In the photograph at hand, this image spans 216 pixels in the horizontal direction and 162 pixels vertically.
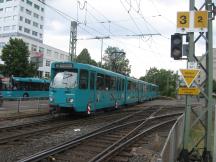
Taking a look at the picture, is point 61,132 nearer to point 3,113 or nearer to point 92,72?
point 92,72

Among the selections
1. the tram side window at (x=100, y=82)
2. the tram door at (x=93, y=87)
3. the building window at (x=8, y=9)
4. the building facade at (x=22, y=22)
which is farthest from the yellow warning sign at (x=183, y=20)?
the building window at (x=8, y=9)

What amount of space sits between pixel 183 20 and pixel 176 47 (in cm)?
76

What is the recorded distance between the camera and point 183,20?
10.1 m

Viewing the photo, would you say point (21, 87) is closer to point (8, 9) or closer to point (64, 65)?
point (64, 65)

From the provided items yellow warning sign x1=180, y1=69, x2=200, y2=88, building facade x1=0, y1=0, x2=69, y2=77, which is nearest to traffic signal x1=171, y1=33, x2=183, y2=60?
yellow warning sign x1=180, y1=69, x2=200, y2=88

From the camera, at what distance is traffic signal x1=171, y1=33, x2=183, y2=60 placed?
1014 centimetres

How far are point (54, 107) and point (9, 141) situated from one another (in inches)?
308

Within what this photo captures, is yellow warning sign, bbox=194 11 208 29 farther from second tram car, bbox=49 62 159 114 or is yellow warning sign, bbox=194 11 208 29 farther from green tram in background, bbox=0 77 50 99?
green tram in background, bbox=0 77 50 99

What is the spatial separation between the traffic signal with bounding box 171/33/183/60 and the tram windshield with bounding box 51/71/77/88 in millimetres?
9769

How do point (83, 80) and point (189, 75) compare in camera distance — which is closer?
point (189, 75)

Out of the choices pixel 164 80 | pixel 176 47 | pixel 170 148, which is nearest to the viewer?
pixel 170 148

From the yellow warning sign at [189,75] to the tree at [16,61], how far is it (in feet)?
161

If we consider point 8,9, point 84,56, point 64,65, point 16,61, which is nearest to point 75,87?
point 64,65

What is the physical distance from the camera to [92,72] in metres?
20.5
